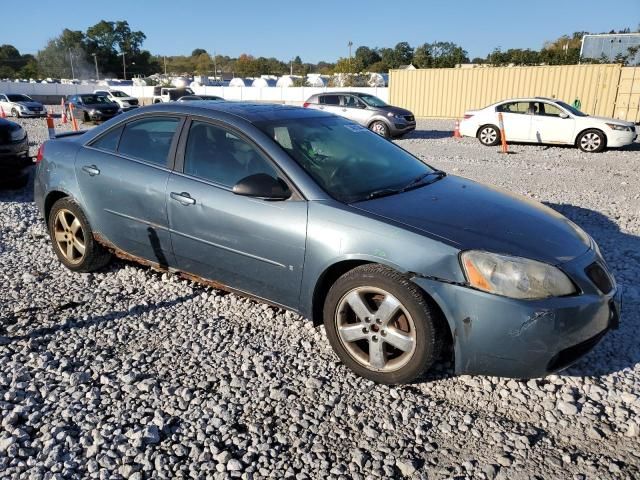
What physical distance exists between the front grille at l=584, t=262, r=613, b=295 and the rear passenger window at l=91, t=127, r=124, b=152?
357 cm

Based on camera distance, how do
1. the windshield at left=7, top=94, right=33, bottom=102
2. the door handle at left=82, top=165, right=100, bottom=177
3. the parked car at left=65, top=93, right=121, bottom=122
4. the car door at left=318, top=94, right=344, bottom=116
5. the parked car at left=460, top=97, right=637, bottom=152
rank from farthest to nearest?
1. the windshield at left=7, top=94, right=33, bottom=102
2. the parked car at left=65, top=93, right=121, bottom=122
3. the car door at left=318, top=94, right=344, bottom=116
4. the parked car at left=460, top=97, right=637, bottom=152
5. the door handle at left=82, top=165, right=100, bottom=177

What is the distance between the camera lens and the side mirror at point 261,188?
10.2 feet

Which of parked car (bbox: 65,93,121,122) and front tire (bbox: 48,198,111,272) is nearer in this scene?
front tire (bbox: 48,198,111,272)

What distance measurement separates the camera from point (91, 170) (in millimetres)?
4125

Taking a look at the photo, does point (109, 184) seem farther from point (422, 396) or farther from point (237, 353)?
point (422, 396)

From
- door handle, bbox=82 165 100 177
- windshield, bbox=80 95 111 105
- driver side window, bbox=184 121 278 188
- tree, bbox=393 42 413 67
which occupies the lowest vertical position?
windshield, bbox=80 95 111 105

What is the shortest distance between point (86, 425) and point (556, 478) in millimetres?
2294

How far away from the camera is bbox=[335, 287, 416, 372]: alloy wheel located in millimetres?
2811

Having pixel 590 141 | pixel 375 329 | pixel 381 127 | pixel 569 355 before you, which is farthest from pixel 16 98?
pixel 569 355

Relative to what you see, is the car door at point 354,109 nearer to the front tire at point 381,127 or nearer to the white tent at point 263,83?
the front tire at point 381,127

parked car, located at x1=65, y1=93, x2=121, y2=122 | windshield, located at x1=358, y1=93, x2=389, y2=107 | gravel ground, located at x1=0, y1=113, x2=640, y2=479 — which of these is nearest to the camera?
gravel ground, located at x1=0, y1=113, x2=640, y2=479

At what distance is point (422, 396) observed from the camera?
285 centimetres

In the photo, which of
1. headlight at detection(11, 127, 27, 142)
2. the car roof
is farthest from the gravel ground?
headlight at detection(11, 127, 27, 142)

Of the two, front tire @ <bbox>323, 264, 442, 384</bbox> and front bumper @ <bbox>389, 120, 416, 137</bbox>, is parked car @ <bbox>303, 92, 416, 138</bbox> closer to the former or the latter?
front bumper @ <bbox>389, 120, 416, 137</bbox>
